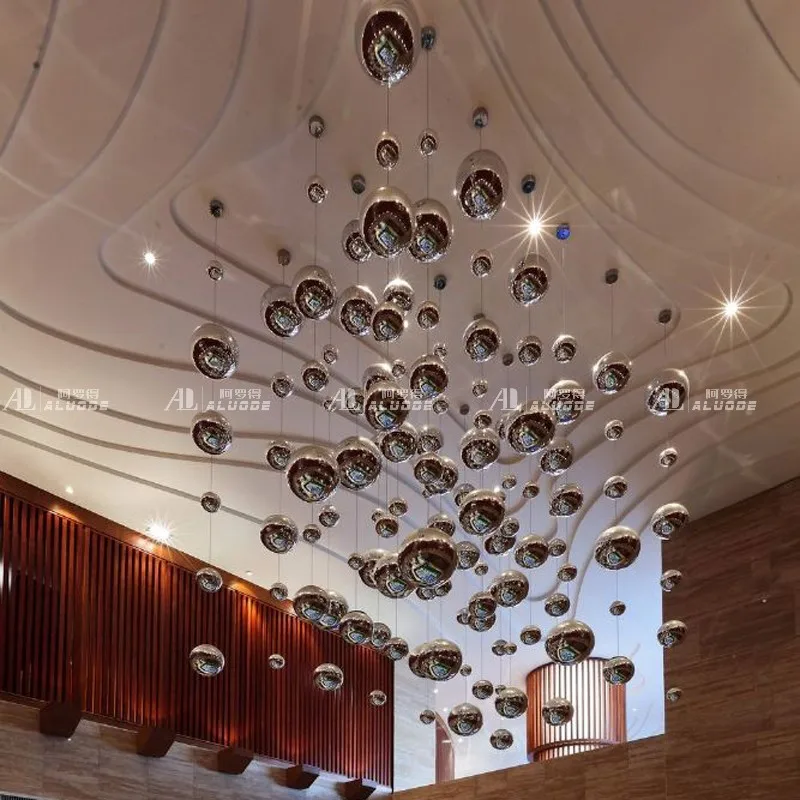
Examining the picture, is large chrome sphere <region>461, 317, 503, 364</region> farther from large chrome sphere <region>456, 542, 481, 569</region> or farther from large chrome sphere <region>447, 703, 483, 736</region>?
large chrome sphere <region>447, 703, 483, 736</region>

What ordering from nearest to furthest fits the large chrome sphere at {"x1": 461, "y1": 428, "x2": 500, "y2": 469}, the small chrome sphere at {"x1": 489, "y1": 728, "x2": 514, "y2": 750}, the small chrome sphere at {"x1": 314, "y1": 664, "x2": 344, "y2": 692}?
the large chrome sphere at {"x1": 461, "y1": 428, "x2": 500, "y2": 469} < the small chrome sphere at {"x1": 314, "y1": 664, "x2": 344, "y2": 692} < the small chrome sphere at {"x1": 489, "y1": 728, "x2": 514, "y2": 750}

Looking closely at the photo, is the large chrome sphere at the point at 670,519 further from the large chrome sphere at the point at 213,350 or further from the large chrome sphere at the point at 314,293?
the large chrome sphere at the point at 213,350

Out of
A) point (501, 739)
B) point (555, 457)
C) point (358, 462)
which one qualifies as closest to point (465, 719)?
point (555, 457)

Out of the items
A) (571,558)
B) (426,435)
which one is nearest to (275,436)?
(426,435)

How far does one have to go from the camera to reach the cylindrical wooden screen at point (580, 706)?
15.4 metres

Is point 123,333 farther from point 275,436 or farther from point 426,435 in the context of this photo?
point 426,435

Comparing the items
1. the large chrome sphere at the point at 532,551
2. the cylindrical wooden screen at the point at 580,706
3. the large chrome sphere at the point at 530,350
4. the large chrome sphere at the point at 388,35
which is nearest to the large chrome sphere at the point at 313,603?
the large chrome sphere at the point at 532,551

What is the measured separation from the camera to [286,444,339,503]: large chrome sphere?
4234 millimetres

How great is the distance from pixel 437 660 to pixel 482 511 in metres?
0.80

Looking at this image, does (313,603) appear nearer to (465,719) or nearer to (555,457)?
(465,719)

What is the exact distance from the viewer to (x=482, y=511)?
4.36 metres

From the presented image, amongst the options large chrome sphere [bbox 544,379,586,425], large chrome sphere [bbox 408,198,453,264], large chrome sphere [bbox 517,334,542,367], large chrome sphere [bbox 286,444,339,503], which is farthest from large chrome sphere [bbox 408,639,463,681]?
large chrome sphere [bbox 408,198,453,264]

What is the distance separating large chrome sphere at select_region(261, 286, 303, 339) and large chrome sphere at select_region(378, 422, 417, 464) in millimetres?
660

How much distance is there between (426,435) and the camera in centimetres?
540
